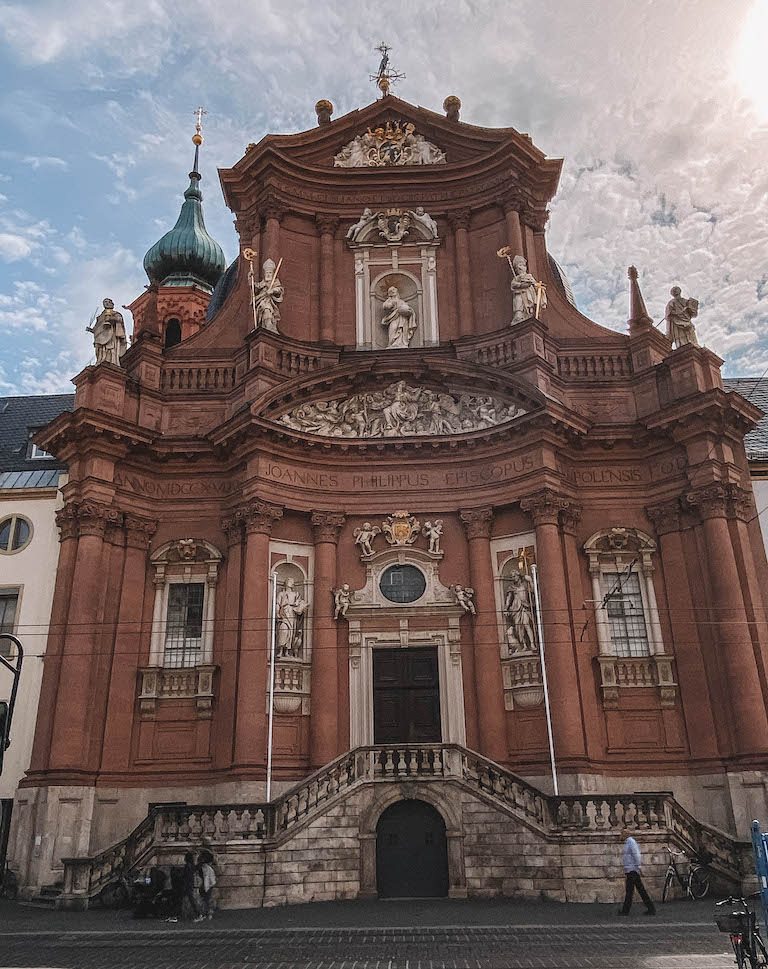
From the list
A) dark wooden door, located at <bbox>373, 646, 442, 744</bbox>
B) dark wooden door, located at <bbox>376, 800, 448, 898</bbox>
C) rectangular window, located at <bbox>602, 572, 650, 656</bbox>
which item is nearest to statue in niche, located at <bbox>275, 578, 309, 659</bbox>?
dark wooden door, located at <bbox>373, 646, 442, 744</bbox>

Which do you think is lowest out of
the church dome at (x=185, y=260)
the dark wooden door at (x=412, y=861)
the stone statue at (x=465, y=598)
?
the dark wooden door at (x=412, y=861)

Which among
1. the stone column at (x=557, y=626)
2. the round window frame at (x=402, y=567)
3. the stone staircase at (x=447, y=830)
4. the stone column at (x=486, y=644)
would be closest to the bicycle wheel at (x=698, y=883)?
the stone staircase at (x=447, y=830)

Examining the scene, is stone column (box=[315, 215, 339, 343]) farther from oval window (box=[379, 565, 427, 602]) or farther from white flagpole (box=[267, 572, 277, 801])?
white flagpole (box=[267, 572, 277, 801])

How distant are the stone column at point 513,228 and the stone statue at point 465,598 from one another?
9697 millimetres

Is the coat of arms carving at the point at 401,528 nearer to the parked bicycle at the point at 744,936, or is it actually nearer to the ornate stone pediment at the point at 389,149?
the ornate stone pediment at the point at 389,149

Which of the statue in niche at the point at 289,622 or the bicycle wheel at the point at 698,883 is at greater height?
the statue in niche at the point at 289,622

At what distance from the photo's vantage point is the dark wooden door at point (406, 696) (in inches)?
854

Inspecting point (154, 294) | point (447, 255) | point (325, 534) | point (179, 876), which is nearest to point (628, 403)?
point (447, 255)

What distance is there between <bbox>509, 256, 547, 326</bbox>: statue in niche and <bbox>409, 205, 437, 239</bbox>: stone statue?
3.01 meters

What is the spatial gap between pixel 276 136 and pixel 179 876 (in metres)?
21.3

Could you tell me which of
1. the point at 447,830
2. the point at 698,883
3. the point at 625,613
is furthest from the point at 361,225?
the point at 698,883

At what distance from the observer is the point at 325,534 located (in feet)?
75.4

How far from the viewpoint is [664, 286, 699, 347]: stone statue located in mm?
24000

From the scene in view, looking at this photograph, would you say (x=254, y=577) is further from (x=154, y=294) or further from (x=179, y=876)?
(x=154, y=294)
